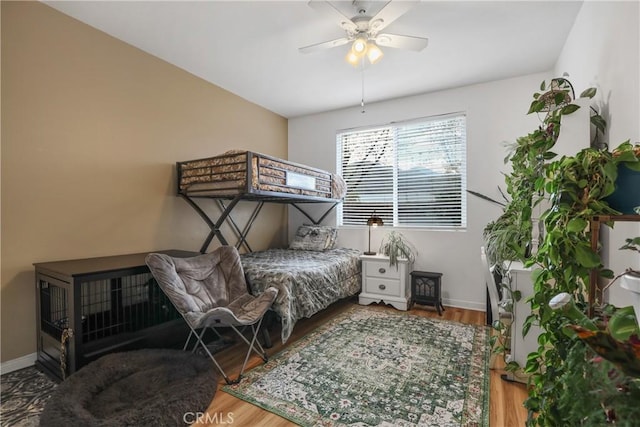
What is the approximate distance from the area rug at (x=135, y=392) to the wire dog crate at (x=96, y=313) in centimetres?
17

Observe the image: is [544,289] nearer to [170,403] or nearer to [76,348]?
[170,403]

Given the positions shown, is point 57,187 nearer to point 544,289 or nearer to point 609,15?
point 544,289

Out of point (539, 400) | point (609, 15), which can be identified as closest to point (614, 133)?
point (609, 15)

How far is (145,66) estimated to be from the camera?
2.87 m

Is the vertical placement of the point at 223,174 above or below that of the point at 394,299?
above

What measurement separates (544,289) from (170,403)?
1850 mm

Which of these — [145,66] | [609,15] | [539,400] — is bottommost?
[539,400]

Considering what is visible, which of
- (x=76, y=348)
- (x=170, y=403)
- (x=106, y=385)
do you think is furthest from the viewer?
(x=76, y=348)

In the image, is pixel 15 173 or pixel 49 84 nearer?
pixel 15 173

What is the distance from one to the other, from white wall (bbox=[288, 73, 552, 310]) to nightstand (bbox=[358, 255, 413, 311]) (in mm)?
456

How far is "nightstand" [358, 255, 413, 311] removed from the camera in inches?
137

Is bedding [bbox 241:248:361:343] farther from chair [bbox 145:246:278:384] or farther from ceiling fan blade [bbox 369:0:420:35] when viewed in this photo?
ceiling fan blade [bbox 369:0:420:35]

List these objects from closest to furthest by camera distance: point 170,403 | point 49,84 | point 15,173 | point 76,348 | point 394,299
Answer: point 170,403, point 76,348, point 15,173, point 49,84, point 394,299

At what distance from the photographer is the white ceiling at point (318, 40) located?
2.25 meters
